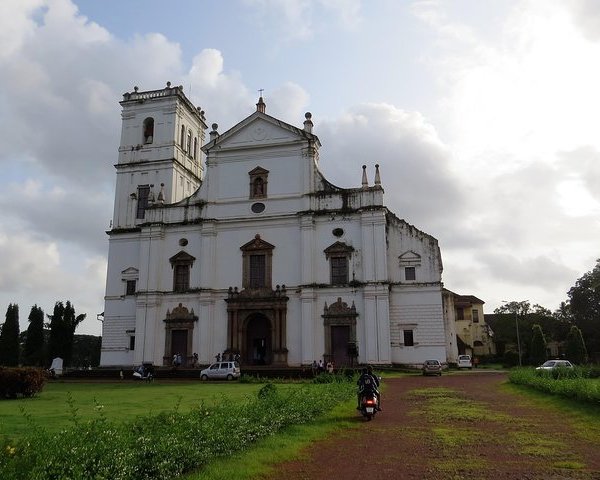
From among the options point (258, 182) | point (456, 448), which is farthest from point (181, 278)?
point (456, 448)

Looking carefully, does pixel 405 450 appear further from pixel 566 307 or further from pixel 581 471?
pixel 566 307

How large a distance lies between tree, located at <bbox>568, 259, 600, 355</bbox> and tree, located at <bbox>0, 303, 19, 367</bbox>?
57.0m

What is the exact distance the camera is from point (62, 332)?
52.1 metres

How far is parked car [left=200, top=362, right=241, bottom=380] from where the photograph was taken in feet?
94.5

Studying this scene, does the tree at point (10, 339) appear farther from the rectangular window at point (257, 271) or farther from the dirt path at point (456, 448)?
the dirt path at point (456, 448)

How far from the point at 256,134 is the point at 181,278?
10912 mm

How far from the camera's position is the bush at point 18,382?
17641 mm

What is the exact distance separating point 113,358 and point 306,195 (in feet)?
55.3

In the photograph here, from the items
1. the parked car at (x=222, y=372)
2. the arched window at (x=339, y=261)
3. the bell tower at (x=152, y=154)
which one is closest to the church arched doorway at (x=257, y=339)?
the arched window at (x=339, y=261)

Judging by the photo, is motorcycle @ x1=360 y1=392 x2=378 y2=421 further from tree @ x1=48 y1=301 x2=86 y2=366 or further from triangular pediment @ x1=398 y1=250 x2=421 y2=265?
tree @ x1=48 y1=301 x2=86 y2=366

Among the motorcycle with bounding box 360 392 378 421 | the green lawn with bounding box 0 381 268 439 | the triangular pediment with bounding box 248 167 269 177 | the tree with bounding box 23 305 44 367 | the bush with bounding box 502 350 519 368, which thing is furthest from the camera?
the bush with bounding box 502 350 519 368

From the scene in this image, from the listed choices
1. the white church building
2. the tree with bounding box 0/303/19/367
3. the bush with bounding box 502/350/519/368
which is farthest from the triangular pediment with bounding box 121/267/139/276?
the bush with bounding box 502/350/519/368

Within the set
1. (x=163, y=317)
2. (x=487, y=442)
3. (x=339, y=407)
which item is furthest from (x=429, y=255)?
(x=487, y=442)

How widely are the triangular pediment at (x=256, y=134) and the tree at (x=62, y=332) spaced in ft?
85.2
